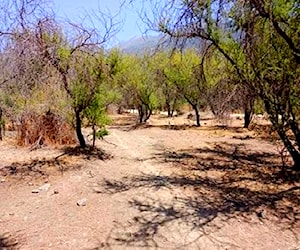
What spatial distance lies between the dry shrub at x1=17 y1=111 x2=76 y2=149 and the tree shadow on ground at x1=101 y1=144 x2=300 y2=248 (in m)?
3.49

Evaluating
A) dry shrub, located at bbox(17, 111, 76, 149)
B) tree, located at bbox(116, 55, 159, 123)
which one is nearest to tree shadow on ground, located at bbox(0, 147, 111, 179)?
dry shrub, located at bbox(17, 111, 76, 149)

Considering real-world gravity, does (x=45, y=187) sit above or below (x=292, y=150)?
below

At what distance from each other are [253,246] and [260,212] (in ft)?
4.45

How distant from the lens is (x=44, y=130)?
1217 centimetres

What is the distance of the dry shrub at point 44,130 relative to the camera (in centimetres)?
1207

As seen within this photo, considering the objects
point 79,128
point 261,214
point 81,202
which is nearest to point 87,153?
point 79,128

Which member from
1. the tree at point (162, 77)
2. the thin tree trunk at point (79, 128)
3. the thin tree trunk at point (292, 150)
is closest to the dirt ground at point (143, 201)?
the thin tree trunk at point (292, 150)

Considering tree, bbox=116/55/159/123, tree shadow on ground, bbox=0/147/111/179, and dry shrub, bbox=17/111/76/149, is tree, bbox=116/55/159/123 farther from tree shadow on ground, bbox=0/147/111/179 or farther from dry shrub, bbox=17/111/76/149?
tree shadow on ground, bbox=0/147/111/179

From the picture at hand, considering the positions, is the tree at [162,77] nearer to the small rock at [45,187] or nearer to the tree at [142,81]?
the tree at [142,81]

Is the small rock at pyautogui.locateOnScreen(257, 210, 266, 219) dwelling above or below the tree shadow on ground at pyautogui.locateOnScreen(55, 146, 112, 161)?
below

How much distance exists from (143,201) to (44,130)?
21.0ft

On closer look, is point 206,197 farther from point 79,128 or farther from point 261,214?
point 79,128

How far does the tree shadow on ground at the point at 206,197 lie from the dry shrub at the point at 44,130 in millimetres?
3492

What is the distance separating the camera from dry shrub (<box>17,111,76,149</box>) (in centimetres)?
1207
